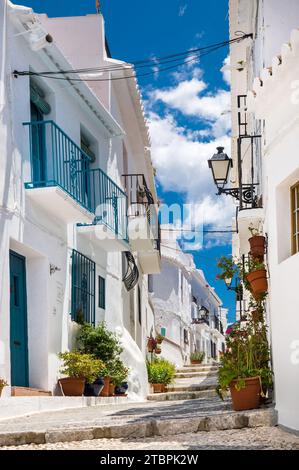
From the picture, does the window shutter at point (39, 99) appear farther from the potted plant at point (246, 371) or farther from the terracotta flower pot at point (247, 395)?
the terracotta flower pot at point (247, 395)

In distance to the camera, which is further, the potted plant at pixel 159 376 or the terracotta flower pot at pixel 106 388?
the potted plant at pixel 159 376

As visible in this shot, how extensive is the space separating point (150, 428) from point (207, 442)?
924 millimetres

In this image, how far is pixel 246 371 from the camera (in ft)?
30.1

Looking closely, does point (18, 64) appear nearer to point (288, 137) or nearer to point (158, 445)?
point (288, 137)

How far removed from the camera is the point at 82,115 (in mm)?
15883

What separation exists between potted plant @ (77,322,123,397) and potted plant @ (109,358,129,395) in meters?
0.24

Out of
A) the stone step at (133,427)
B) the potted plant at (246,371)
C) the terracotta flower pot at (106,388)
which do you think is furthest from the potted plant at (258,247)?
the terracotta flower pot at (106,388)

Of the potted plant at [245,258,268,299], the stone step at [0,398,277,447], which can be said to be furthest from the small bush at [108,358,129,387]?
the stone step at [0,398,277,447]

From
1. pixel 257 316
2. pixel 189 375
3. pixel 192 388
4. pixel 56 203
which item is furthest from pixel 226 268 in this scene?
pixel 189 375

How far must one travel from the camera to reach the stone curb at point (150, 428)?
302 inches

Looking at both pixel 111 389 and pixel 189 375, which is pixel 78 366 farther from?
pixel 189 375

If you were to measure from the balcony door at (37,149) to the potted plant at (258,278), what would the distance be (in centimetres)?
429
